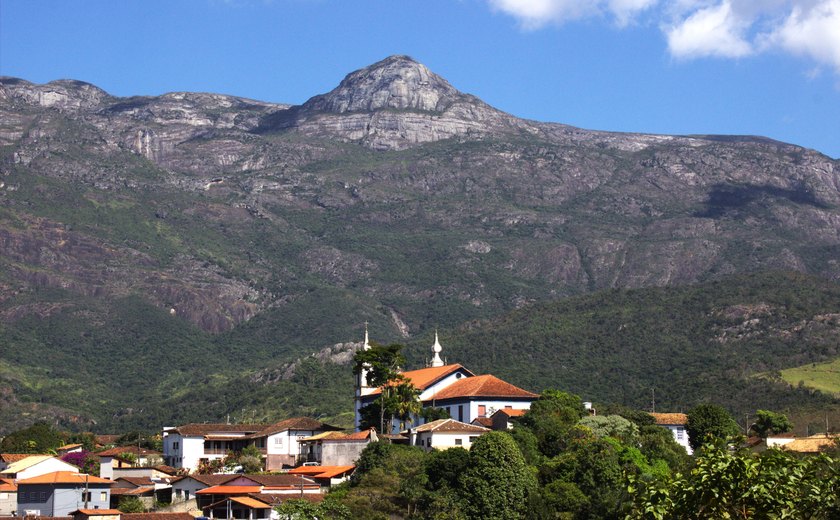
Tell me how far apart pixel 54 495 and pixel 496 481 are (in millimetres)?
27548

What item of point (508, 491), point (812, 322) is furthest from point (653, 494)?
point (812, 322)

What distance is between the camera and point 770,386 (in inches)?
5581

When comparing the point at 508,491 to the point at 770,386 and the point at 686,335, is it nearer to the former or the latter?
the point at 770,386

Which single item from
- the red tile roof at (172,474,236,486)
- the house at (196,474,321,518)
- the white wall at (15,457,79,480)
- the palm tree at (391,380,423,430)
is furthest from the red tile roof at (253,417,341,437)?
the white wall at (15,457,79,480)

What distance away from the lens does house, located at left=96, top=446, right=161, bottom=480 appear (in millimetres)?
Answer: 96125

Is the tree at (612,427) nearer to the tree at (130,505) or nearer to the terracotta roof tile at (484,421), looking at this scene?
the terracotta roof tile at (484,421)

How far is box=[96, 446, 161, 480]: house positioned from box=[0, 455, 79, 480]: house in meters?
5.46

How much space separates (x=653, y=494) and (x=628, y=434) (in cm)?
5502

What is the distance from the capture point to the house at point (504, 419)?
3588 inches

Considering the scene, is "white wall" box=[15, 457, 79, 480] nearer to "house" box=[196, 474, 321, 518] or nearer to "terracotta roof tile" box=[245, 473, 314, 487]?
"house" box=[196, 474, 321, 518]

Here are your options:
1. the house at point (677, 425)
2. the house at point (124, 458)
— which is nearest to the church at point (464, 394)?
the house at point (677, 425)

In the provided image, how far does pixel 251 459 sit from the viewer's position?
100 m

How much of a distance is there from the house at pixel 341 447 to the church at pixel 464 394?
21.4 ft

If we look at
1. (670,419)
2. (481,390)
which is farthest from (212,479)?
(670,419)
